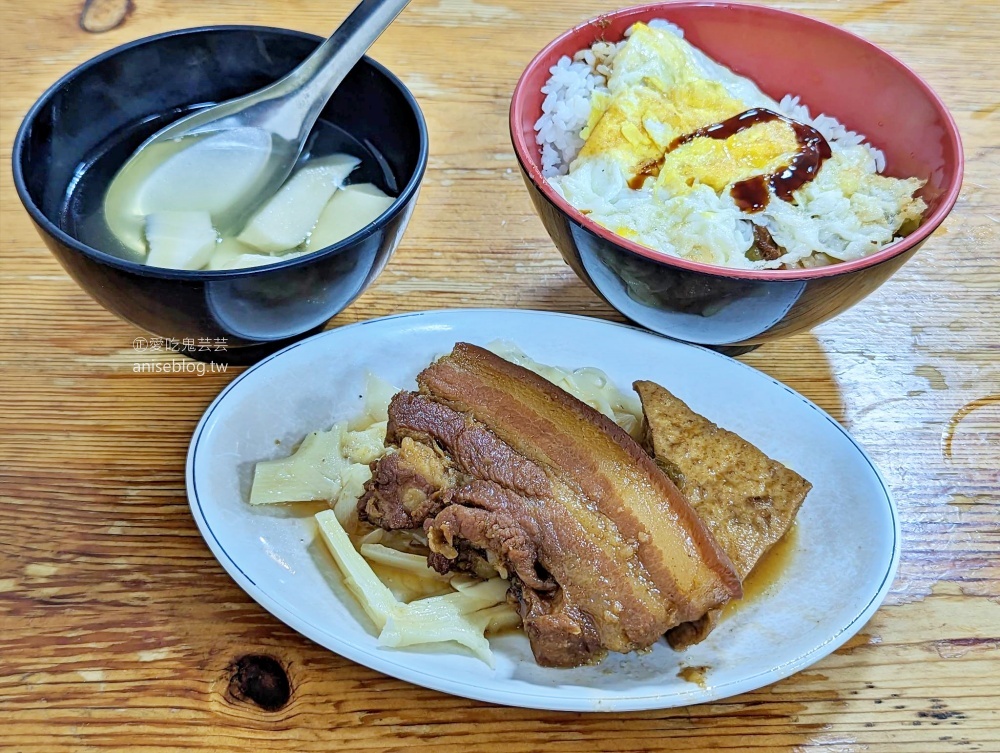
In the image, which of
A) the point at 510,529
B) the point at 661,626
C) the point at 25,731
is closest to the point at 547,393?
the point at 510,529

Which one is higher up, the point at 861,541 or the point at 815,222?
the point at 815,222

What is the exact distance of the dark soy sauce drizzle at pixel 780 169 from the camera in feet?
6.64

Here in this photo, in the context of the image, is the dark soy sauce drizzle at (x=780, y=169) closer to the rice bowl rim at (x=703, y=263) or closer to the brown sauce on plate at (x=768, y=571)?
the rice bowl rim at (x=703, y=263)

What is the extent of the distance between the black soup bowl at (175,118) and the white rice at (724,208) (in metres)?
0.45

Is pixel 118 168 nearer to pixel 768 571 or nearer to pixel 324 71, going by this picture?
pixel 324 71

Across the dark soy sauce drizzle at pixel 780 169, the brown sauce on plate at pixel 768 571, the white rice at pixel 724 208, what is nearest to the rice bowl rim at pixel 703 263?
the white rice at pixel 724 208

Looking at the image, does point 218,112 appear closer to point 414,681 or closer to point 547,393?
point 547,393

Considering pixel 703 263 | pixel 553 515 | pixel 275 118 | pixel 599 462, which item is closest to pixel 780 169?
pixel 703 263

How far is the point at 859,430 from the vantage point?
78.5 inches

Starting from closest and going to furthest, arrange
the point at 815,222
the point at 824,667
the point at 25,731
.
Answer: the point at 25,731
the point at 824,667
the point at 815,222

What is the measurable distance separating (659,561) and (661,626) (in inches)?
4.3

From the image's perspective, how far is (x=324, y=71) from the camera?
2.00m

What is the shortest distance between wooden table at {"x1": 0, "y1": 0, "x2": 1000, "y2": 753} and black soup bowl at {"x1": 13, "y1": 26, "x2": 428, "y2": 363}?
307 millimetres

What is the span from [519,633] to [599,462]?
1.16ft
